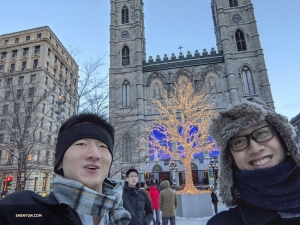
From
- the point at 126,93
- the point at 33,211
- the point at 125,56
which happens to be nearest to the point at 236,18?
the point at 125,56

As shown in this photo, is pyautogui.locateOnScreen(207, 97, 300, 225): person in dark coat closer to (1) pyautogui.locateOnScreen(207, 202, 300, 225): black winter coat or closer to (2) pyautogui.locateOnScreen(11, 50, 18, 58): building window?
(1) pyautogui.locateOnScreen(207, 202, 300, 225): black winter coat

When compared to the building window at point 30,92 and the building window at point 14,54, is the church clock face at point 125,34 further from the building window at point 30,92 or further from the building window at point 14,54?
the building window at point 30,92

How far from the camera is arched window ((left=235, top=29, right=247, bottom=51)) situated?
3094cm

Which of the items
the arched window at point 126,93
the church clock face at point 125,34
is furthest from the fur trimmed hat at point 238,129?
the church clock face at point 125,34

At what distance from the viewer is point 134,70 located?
3188 centimetres

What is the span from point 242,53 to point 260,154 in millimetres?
32692

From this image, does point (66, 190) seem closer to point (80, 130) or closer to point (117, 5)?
point (80, 130)

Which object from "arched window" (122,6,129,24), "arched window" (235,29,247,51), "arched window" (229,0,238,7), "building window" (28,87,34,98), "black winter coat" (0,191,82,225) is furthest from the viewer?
"arched window" (122,6,129,24)

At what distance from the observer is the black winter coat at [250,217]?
1.25m

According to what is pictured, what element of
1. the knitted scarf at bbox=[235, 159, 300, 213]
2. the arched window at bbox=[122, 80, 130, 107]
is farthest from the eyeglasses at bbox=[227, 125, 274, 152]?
the arched window at bbox=[122, 80, 130, 107]

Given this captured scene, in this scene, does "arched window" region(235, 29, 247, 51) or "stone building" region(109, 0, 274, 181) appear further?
"arched window" region(235, 29, 247, 51)

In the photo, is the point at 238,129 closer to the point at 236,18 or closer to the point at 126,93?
the point at 126,93

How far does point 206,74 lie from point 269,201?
30885 mm

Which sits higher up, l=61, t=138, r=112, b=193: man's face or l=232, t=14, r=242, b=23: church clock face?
l=232, t=14, r=242, b=23: church clock face
